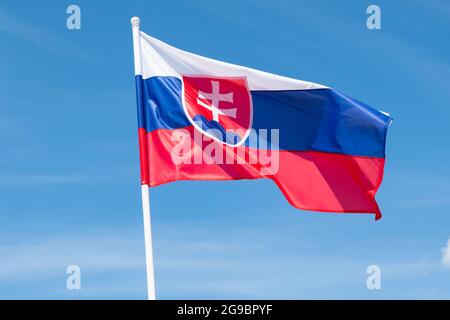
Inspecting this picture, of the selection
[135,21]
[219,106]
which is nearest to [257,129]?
[219,106]

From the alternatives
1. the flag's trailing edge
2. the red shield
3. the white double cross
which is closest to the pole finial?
the flag's trailing edge

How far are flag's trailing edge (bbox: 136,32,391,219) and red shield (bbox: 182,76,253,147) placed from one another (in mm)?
26

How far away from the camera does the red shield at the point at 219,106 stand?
21125 mm

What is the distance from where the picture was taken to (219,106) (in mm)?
21625

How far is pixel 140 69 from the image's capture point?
20656mm

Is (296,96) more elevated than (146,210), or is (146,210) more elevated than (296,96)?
(296,96)

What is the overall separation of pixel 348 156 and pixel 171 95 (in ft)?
16.7

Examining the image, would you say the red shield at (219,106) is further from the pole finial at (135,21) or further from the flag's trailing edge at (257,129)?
the pole finial at (135,21)

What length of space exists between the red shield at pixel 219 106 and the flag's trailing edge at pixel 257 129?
26 mm

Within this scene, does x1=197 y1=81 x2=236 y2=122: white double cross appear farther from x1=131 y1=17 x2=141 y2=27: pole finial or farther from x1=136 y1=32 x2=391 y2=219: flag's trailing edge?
x1=131 y1=17 x2=141 y2=27: pole finial

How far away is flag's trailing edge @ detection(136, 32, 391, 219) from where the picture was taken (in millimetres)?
20516
